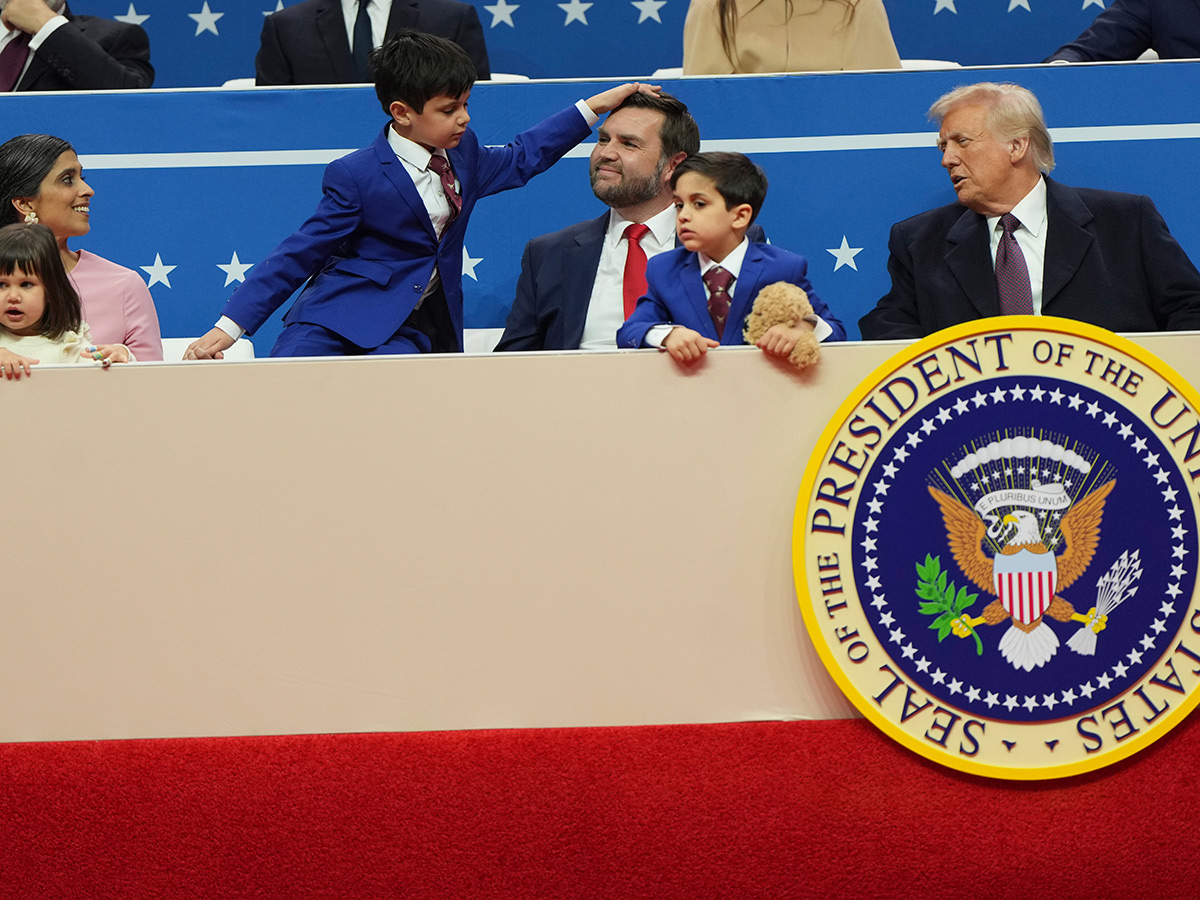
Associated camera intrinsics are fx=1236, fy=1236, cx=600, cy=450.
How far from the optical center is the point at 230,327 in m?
2.19

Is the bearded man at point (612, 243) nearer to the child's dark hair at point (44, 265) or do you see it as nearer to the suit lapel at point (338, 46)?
the child's dark hair at point (44, 265)

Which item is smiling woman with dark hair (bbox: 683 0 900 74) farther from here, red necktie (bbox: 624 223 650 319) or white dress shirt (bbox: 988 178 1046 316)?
white dress shirt (bbox: 988 178 1046 316)

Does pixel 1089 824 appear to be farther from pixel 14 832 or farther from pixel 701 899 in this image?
pixel 14 832

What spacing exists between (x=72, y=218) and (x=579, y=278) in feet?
3.52

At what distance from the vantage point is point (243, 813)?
165 centimetres

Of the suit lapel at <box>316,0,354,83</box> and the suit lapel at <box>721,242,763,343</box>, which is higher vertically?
the suit lapel at <box>316,0,354,83</box>

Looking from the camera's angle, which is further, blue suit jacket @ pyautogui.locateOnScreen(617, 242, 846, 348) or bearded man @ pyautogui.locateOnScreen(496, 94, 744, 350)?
bearded man @ pyautogui.locateOnScreen(496, 94, 744, 350)

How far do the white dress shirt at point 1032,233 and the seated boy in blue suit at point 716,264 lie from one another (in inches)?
25.8

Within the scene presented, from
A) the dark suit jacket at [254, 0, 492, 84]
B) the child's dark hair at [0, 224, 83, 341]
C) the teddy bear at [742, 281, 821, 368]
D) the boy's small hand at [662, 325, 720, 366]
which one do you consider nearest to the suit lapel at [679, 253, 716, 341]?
the teddy bear at [742, 281, 821, 368]

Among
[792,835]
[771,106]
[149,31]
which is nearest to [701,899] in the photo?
[792,835]

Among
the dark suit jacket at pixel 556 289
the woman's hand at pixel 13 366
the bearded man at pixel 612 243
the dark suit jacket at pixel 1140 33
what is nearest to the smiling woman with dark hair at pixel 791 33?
the dark suit jacket at pixel 1140 33

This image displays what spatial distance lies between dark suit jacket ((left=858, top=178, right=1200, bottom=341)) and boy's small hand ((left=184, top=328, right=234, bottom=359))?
123cm

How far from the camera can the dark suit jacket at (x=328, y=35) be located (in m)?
3.46

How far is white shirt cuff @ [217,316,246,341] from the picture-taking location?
2172 mm
